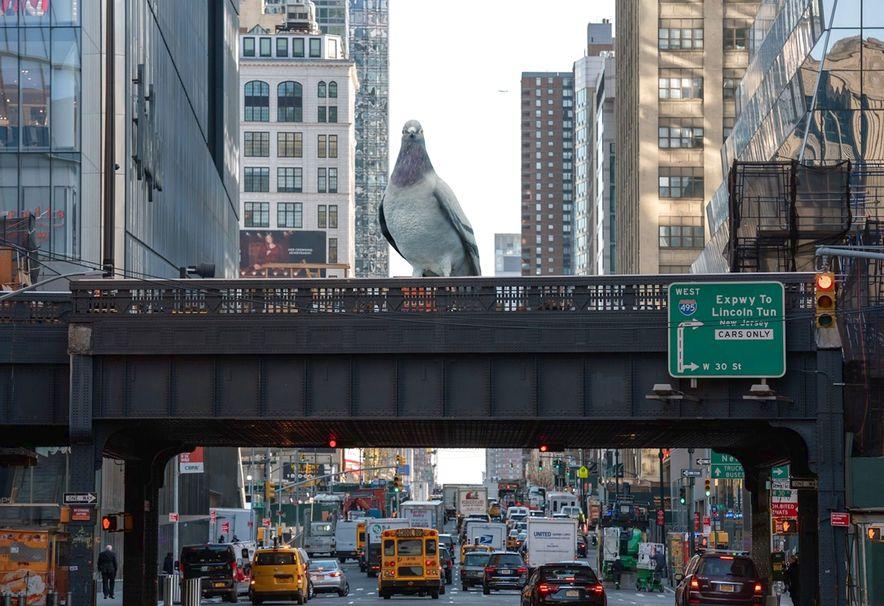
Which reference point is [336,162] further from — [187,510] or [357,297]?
[357,297]

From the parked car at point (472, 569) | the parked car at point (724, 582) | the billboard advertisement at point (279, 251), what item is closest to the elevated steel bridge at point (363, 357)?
the parked car at point (724, 582)

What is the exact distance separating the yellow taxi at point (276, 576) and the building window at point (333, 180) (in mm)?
149101

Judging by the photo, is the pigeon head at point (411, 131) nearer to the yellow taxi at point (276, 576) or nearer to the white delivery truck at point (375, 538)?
the yellow taxi at point (276, 576)

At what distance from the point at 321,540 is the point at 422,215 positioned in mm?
59109

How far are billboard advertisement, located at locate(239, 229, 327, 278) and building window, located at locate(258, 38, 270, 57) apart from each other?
3011 centimetres

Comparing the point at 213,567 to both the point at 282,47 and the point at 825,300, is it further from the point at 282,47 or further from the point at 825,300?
the point at 282,47

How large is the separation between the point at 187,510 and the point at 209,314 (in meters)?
49.0

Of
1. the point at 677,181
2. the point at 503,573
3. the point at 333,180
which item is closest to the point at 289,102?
the point at 333,180

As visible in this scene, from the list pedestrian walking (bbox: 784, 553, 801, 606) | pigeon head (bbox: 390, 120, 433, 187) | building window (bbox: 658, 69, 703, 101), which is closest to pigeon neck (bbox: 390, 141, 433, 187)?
pigeon head (bbox: 390, 120, 433, 187)

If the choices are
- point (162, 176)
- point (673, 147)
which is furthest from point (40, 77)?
point (673, 147)

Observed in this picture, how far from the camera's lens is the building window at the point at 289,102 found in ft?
649

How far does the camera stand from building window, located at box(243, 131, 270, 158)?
19600cm

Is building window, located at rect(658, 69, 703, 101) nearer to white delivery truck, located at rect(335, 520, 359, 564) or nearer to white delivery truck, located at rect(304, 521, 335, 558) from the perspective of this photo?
white delivery truck, located at rect(304, 521, 335, 558)

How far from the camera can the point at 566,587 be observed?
3728cm
